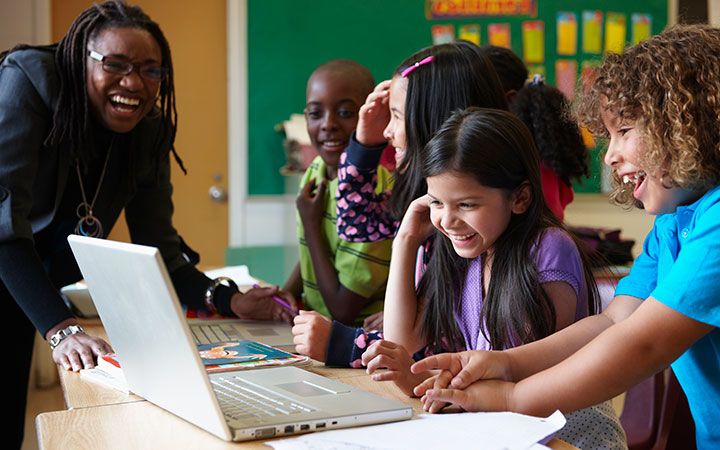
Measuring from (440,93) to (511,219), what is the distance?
29 cm

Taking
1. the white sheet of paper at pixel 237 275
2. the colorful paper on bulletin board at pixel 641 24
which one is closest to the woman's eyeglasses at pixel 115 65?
the white sheet of paper at pixel 237 275

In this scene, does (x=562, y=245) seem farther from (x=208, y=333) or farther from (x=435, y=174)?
A: (x=208, y=333)

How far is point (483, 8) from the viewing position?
184 inches

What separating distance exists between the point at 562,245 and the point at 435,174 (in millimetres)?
224

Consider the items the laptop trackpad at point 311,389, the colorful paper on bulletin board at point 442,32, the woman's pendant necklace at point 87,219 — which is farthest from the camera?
the colorful paper on bulletin board at point 442,32

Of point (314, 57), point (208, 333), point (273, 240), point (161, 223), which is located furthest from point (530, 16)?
point (208, 333)

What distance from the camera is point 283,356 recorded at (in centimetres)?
141

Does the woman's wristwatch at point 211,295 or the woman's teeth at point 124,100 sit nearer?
the woman's teeth at point 124,100

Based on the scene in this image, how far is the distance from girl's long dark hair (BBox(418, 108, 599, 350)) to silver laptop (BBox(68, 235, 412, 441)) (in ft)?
1.02

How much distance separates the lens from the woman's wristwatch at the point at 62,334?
1471 millimetres

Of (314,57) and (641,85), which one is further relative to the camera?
(314,57)

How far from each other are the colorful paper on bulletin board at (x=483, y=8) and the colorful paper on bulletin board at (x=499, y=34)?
0.21 ft

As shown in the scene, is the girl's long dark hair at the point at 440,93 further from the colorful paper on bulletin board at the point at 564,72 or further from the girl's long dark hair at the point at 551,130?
the colorful paper on bulletin board at the point at 564,72

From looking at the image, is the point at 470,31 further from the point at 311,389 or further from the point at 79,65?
the point at 311,389
